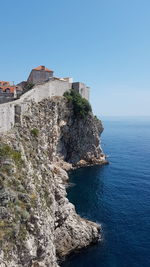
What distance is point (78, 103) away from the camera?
52.3m

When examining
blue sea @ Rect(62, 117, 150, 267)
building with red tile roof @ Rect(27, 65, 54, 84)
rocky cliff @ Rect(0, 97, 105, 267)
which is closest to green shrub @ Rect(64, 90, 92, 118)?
building with red tile roof @ Rect(27, 65, 54, 84)

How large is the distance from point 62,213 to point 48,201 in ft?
13.1

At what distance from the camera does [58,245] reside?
75.9ft

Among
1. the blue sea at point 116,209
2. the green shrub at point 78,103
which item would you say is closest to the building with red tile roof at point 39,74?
the green shrub at point 78,103

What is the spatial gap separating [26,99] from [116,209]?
22.9 m

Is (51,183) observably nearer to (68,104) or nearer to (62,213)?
(62,213)

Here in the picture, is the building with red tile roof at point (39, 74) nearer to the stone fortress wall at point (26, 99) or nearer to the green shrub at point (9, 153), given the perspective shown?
the stone fortress wall at point (26, 99)

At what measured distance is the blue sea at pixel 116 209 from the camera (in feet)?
74.2

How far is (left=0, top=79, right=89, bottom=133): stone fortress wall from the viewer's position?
22.0 meters

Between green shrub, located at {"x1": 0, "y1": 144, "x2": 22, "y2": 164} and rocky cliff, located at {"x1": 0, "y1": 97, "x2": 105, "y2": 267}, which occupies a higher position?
green shrub, located at {"x1": 0, "y1": 144, "x2": 22, "y2": 164}

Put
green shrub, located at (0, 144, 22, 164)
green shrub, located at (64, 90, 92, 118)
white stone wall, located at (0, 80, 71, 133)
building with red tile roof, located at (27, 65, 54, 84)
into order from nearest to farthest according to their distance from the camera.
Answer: green shrub, located at (0, 144, 22, 164)
white stone wall, located at (0, 80, 71, 133)
building with red tile roof, located at (27, 65, 54, 84)
green shrub, located at (64, 90, 92, 118)

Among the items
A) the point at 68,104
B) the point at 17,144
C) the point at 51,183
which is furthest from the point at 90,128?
the point at 17,144

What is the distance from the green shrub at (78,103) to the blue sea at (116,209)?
14921 mm

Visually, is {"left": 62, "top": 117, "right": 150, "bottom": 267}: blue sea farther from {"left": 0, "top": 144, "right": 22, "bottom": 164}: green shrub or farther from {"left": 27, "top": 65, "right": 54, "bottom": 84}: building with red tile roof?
{"left": 27, "top": 65, "right": 54, "bottom": 84}: building with red tile roof
